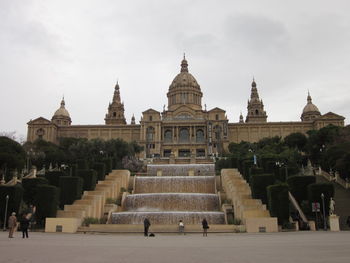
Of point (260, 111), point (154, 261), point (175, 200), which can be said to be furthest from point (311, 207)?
point (260, 111)

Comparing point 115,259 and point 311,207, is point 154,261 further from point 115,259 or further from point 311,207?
point 311,207

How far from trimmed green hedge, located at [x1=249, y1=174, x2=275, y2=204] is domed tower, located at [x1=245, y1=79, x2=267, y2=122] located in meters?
86.1

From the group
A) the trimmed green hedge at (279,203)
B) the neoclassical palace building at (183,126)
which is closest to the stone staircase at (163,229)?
the trimmed green hedge at (279,203)

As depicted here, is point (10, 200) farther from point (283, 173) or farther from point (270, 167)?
point (283, 173)

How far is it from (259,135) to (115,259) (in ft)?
325

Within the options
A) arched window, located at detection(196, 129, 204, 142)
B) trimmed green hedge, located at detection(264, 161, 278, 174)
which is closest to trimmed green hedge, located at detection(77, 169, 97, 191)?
trimmed green hedge, located at detection(264, 161, 278, 174)

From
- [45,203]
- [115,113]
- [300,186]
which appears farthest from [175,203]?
[115,113]

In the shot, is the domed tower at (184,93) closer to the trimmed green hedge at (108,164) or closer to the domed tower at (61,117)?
the domed tower at (61,117)

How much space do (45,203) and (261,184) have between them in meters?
16.3

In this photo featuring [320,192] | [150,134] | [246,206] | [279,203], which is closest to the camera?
[279,203]

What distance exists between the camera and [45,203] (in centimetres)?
2745

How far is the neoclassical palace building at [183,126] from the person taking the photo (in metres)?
97.8

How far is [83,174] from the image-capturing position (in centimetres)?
3472

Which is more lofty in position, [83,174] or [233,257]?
[83,174]
